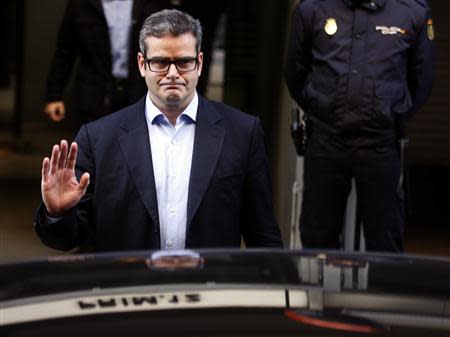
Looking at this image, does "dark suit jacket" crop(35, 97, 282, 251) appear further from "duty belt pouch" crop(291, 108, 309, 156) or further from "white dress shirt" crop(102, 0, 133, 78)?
"white dress shirt" crop(102, 0, 133, 78)

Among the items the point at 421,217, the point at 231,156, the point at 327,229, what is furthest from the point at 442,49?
the point at 231,156

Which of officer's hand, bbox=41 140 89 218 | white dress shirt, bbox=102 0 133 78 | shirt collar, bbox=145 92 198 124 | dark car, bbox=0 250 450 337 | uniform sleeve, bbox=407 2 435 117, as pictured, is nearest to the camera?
dark car, bbox=0 250 450 337

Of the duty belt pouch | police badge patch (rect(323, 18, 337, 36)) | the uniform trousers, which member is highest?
police badge patch (rect(323, 18, 337, 36))

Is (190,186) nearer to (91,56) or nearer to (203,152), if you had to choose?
(203,152)

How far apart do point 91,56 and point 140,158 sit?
3327 millimetres

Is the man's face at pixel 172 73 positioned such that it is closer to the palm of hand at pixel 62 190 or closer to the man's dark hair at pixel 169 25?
the man's dark hair at pixel 169 25

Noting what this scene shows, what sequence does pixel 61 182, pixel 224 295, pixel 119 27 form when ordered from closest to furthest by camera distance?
pixel 224 295 → pixel 61 182 → pixel 119 27

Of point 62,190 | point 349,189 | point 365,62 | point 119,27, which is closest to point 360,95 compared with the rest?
point 365,62

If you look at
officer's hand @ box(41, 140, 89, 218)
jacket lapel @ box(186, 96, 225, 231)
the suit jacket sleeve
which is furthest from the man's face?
officer's hand @ box(41, 140, 89, 218)

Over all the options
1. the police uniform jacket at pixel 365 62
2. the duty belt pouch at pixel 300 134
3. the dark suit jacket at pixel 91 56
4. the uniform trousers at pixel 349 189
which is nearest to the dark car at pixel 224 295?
the police uniform jacket at pixel 365 62

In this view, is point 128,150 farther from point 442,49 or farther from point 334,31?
point 442,49

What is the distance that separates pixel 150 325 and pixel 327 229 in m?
4.33

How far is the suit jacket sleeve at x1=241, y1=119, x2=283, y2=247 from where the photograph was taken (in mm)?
4609

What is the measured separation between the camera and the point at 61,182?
4113 mm
